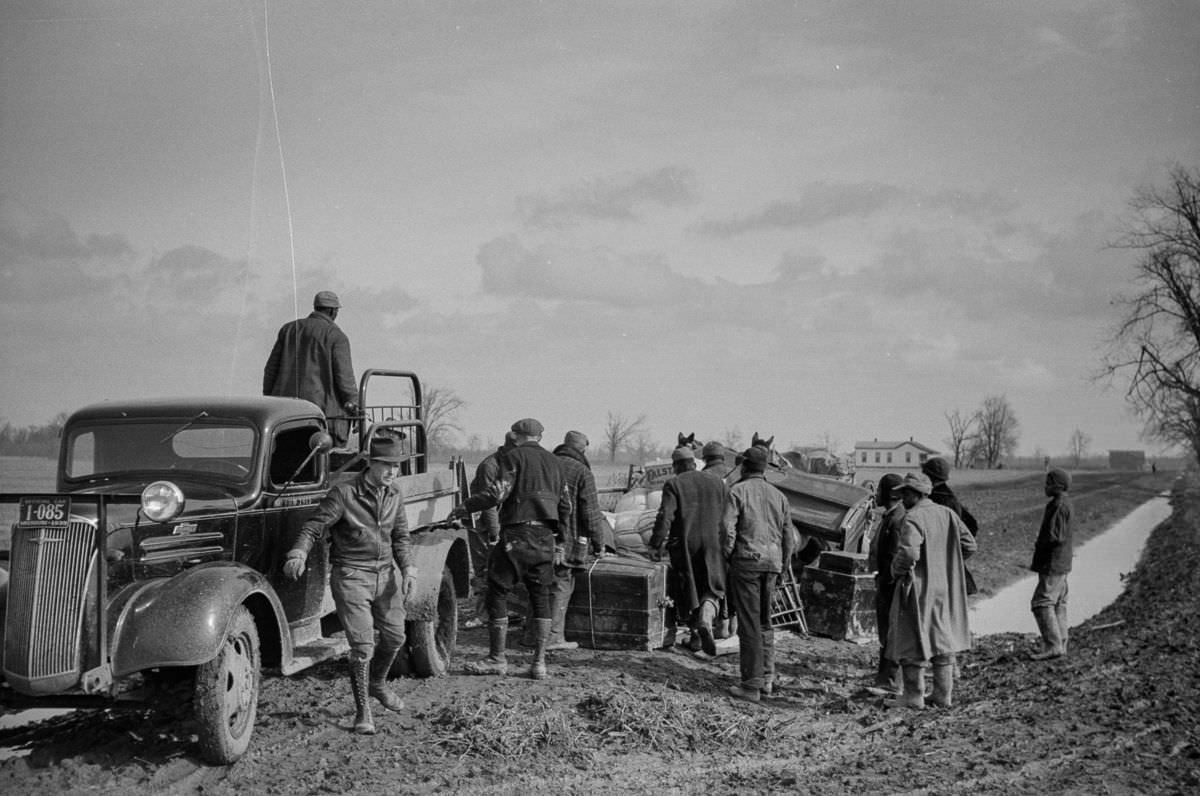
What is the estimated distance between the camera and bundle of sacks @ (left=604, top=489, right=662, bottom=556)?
41.4 feet

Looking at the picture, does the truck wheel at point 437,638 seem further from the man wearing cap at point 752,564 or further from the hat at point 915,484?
the hat at point 915,484

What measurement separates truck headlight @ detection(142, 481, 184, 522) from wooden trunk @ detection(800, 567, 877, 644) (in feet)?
25.5

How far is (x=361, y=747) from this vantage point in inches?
262

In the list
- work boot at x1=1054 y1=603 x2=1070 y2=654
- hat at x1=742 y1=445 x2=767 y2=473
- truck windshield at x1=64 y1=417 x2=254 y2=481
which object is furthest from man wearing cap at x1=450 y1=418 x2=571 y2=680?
work boot at x1=1054 y1=603 x2=1070 y2=654

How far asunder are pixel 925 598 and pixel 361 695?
4692 millimetres

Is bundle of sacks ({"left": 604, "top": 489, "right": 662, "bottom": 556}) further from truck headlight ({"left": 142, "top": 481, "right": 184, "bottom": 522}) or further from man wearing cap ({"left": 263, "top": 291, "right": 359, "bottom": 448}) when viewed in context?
truck headlight ({"left": 142, "top": 481, "right": 184, "bottom": 522})

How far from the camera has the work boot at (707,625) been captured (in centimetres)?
1026

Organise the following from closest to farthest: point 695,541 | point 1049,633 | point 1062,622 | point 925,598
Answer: point 925,598
point 695,541
point 1049,633
point 1062,622

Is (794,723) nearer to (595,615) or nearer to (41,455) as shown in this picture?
(595,615)

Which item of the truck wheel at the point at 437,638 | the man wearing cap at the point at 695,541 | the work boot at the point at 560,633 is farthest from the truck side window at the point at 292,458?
the man wearing cap at the point at 695,541

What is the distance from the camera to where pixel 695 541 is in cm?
1054

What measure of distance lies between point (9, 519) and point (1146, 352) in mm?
43096

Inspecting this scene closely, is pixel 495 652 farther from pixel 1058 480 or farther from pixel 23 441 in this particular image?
pixel 23 441

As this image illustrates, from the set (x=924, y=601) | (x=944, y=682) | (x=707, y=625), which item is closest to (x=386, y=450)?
(x=707, y=625)
